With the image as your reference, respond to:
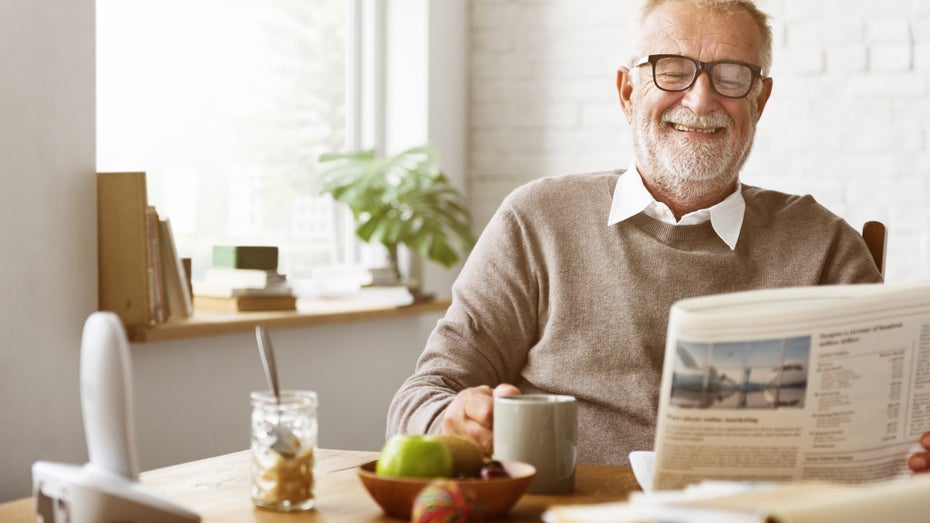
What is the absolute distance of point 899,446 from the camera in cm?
129

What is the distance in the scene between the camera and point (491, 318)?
80.2 inches

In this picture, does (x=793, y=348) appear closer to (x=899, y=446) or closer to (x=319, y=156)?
(x=899, y=446)

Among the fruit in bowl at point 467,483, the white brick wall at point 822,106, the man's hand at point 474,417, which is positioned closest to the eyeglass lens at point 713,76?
the man's hand at point 474,417

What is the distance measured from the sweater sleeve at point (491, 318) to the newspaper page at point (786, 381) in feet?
2.61

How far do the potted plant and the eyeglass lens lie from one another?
1.51 metres

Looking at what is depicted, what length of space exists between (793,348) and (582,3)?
2879 mm

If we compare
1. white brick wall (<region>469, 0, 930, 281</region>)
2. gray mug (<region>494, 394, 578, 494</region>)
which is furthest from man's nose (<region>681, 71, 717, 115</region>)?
white brick wall (<region>469, 0, 930, 281</region>)

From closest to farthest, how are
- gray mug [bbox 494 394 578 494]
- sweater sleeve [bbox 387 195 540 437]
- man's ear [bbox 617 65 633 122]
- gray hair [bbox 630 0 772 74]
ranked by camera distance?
gray mug [bbox 494 394 578 494] < sweater sleeve [bbox 387 195 540 437] < gray hair [bbox 630 0 772 74] < man's ear [bbox 617 65 633 122]

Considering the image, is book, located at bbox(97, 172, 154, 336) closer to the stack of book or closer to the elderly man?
the stack of book

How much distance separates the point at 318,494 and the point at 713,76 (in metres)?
1.18

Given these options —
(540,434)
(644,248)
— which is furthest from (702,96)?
(540,434)

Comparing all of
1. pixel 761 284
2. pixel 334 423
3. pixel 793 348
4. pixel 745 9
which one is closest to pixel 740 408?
pixel 793 348

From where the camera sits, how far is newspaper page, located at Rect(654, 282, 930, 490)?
1094mm

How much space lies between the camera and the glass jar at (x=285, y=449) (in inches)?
48.7
